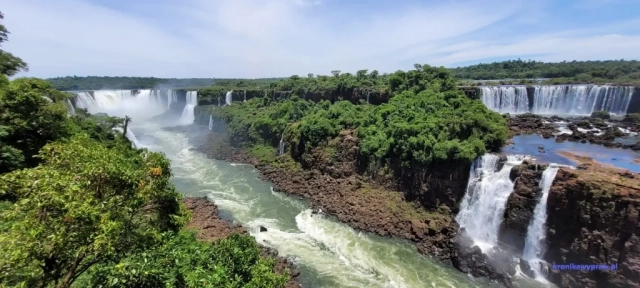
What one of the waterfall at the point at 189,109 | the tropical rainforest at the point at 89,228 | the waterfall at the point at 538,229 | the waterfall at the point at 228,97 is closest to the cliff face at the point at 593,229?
the waterfall at the point at 538,229

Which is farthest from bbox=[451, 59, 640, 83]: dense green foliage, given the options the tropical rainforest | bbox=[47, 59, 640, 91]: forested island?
the tropical rainforest

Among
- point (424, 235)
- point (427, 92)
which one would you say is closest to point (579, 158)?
point (424, 235)

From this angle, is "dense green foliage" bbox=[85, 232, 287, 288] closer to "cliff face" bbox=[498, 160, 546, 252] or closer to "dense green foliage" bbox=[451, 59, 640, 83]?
"cliff face" bbox=[498, 160, 546, 252]

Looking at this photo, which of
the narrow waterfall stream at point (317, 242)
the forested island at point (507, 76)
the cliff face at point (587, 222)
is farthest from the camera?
the forested island at point (507, 76)

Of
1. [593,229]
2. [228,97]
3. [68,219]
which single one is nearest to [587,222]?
[593,229]

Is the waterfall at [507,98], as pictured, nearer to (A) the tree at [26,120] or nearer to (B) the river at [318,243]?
(B) the river at [318,243]

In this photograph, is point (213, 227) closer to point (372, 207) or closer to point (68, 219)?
point (372, 207)
